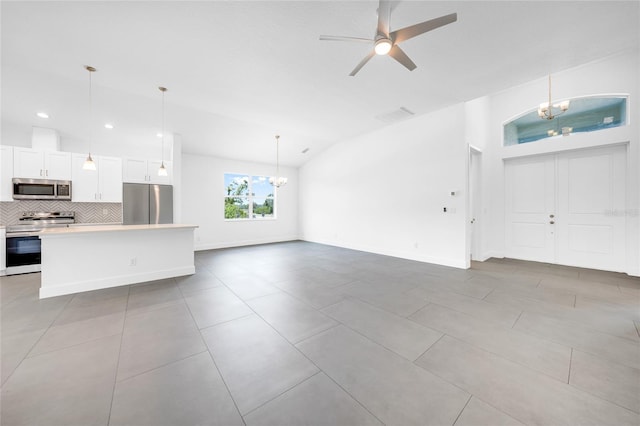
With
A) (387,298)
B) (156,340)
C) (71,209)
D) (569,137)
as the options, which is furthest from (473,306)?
(71,209)

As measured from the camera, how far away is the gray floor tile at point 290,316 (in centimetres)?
232

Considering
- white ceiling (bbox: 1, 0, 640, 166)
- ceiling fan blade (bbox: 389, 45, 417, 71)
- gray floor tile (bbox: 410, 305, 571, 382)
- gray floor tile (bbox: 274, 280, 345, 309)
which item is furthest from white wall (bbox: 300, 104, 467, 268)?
ceiling fan blade (bbox: 389, 45, 417, 71)

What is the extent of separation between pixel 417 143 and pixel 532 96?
2665 mm

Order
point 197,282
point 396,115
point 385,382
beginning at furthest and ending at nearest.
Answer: point 396,115, point 197,282, point 385,382

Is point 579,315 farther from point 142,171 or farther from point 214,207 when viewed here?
point 142,171

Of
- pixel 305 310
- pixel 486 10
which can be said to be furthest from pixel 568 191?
pixel 305 310

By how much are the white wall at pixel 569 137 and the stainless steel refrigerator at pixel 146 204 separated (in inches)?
307

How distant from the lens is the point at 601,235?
175 inches

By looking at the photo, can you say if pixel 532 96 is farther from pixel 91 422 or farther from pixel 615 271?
pixel 91 422

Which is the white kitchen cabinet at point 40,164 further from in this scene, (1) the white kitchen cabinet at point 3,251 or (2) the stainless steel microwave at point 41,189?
(1) the white kitchen cabinet at point 3,251

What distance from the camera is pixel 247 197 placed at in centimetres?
812

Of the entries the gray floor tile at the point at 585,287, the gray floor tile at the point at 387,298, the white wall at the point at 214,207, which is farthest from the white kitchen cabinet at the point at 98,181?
the gray floor tile at the point at 585,287

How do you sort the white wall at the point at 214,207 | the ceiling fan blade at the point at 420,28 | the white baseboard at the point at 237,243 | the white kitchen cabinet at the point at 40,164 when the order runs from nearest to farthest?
the ceiling fan blade at the point at 420,28
the white kitchen cabinet at the point at 40,164
the white wall at the point at 214,207
the white baseboard at the point at 237,243

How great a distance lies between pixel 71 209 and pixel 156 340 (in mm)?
5223
